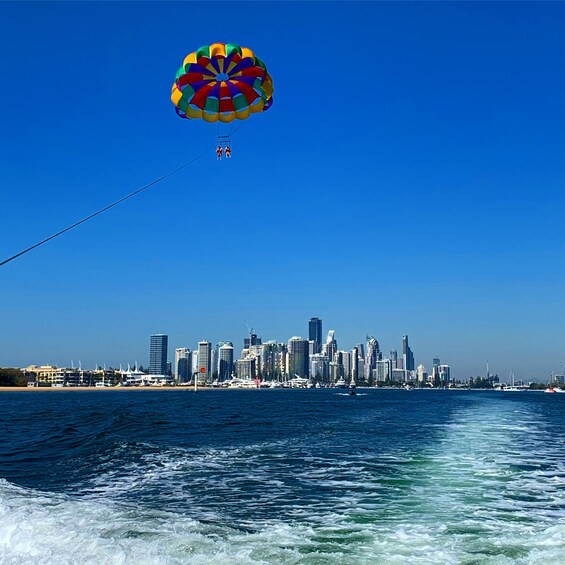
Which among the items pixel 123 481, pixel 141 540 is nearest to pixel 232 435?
pixel 123 481

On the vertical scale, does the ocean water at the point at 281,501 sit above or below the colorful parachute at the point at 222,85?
below

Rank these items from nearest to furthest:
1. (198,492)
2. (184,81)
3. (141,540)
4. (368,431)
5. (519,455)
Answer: (141,540) < (198,492) < (519,455) < (184,81) < (368,431)

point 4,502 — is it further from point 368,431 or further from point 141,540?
point 368,431

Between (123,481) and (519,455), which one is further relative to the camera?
(519,455)

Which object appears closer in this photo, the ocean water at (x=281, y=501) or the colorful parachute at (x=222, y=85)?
the ocean water at (x=281, y=501)

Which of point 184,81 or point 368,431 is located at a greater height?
point 184,81

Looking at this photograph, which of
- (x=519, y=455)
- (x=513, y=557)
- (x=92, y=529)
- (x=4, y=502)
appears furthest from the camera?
(x=519, y=455)
